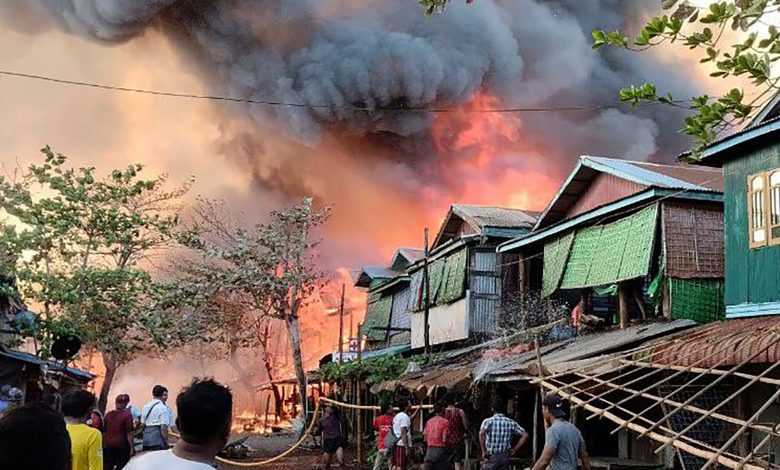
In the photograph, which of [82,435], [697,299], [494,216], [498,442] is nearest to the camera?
[82,435]

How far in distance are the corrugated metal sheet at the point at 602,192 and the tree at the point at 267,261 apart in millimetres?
13060

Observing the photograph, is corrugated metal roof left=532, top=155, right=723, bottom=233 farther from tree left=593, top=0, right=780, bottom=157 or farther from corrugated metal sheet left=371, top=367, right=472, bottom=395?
tree left=593, top=0, right=780, bottom=157

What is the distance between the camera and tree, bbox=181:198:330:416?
29203 millimetres

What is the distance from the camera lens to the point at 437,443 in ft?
39.9

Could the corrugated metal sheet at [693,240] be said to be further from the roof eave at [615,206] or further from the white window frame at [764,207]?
the white window frame at [764,207]

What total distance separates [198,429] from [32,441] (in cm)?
91

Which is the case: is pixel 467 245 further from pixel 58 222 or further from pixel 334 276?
pixel 334 276

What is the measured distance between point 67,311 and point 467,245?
10.8 meters

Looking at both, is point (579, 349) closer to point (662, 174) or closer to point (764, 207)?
point (764, 207)

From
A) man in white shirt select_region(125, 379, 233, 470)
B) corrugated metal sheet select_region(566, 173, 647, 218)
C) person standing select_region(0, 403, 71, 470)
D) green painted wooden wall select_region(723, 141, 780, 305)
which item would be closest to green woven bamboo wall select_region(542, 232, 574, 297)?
corrugated metal sheet select_region(566, 173, 647, 218)

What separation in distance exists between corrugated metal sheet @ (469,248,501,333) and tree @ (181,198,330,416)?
30.9 ft

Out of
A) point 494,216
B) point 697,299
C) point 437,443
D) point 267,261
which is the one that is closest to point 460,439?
point 437,443

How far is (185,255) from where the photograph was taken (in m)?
34.2

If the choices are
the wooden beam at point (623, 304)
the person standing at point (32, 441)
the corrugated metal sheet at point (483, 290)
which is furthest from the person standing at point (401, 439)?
the person standing at point (32, 441)
